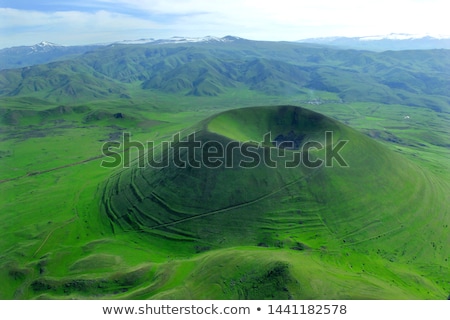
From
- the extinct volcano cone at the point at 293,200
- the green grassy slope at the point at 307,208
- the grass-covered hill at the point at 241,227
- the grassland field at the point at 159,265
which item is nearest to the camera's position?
the grassland field at the point at 159,265

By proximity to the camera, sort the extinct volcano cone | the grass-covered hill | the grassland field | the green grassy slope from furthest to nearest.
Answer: the extinct volcano cone
the green grassy slope
the grass-covered hill
the grassland field

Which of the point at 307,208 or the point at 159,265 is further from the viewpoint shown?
the point at 307,208

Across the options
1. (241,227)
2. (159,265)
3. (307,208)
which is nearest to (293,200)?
(307,208)

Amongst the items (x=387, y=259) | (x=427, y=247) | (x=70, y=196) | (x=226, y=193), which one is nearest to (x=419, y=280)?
(x=387, y=259)

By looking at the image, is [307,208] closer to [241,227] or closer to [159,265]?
[241,227]

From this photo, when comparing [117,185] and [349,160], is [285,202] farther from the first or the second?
A: [117,185]

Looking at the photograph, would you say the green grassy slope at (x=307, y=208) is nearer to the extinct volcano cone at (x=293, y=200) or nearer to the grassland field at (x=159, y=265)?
the extinct volcano cone at (x=293, y=200)

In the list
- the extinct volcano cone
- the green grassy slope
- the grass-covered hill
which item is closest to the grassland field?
the grass-covered hill

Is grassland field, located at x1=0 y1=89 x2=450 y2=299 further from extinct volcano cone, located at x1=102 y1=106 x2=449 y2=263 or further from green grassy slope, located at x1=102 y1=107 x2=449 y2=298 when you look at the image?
extinct volcano cone, located at x1=102 y1=106 x2=449 y2=263

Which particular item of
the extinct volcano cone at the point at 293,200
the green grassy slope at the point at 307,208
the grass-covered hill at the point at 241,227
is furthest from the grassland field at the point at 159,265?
the extinct volcano cone at the point at 293,200
